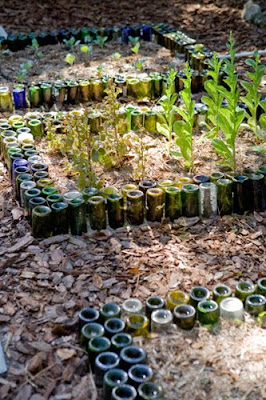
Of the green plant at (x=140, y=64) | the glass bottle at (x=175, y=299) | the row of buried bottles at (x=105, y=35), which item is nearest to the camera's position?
the glass bottle at (x=175, y=299)

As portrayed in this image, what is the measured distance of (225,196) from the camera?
4488 millimetres

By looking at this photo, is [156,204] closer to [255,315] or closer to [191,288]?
[191,288]

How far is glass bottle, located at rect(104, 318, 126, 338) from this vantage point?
3.30 metres

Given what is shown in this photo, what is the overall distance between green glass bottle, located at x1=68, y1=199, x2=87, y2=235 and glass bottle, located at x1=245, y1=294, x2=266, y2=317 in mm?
1271

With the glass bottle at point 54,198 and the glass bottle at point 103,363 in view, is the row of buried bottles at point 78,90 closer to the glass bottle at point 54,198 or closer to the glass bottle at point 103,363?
the glass bottle at point 54,198

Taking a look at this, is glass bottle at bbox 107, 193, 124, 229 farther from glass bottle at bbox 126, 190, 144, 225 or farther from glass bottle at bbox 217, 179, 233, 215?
glass bottle at bbox 217, 179, 233, 215

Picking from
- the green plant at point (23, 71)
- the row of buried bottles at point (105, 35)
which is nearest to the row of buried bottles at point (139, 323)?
the green plant at point (23, 71)

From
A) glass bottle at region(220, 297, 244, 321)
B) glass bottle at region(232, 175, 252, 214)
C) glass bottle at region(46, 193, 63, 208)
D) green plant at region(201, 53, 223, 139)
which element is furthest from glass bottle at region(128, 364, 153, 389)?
green plant at region(201, 53, 223, 139)

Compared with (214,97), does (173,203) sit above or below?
below

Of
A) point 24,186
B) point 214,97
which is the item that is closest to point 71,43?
point 214,97

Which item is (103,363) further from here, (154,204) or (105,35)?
(105,35)

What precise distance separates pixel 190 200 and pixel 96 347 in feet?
5.04

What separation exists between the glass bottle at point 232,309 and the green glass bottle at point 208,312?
0.15 feet

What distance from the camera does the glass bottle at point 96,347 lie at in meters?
3.16
